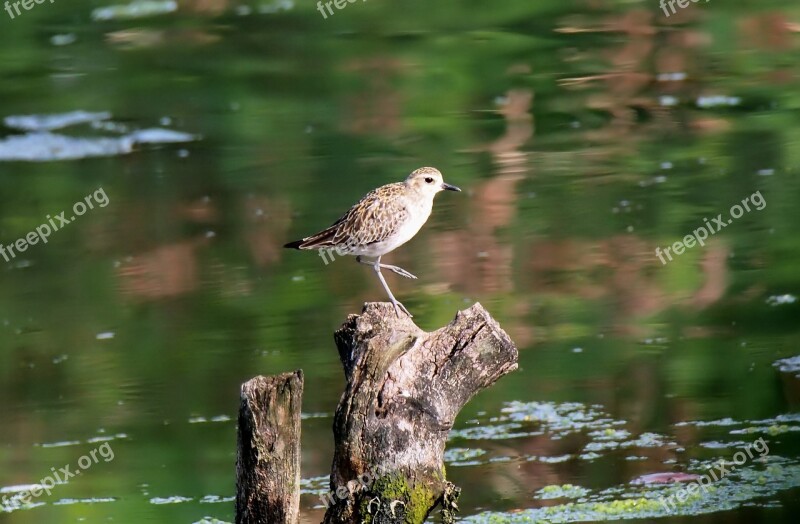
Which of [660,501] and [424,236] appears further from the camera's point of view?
[424,236]

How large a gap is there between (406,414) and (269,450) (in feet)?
2.11

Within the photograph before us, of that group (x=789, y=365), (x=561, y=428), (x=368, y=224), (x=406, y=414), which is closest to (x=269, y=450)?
(x=406, y=414)

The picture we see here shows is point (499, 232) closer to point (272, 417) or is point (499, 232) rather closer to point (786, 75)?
point (786, 75)

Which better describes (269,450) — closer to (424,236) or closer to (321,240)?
(321,240)

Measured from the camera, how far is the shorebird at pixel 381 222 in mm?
9008

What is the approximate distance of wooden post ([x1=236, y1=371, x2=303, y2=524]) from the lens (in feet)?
22.1

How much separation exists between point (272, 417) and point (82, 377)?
6854 millimetres

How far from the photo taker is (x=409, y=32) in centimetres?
2403

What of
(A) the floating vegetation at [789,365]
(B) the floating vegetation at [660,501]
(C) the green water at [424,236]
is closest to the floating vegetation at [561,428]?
(C) the green water at [424,236]

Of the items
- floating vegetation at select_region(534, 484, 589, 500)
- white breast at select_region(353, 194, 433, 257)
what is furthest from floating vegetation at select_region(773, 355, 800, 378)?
white breast at select_region(353, 194, 433, 257)

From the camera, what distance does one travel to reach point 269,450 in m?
6.79

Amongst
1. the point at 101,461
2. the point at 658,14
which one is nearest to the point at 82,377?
the point at 101,461

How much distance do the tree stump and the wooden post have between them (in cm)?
20

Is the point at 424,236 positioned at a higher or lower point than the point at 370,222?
lower
